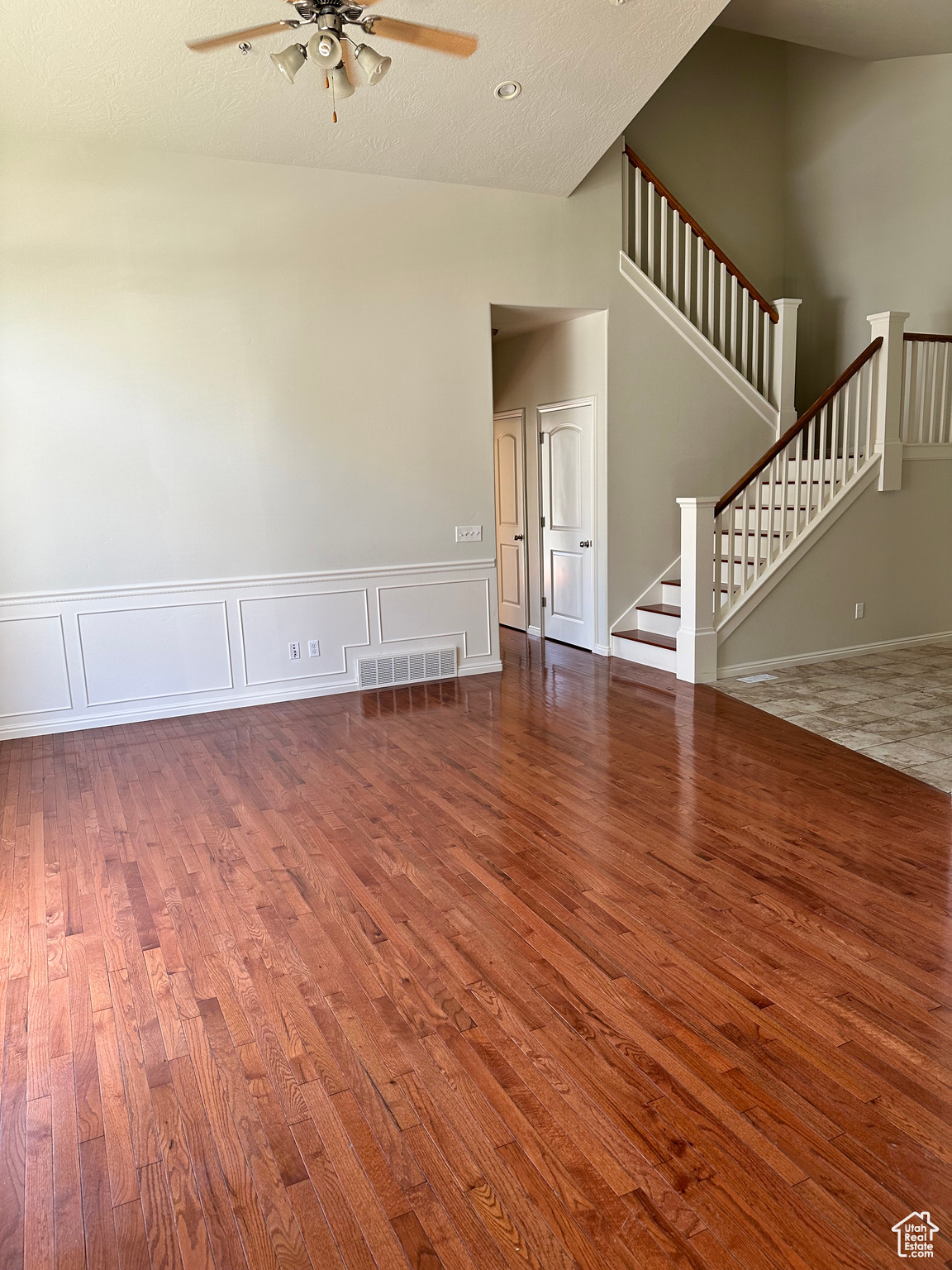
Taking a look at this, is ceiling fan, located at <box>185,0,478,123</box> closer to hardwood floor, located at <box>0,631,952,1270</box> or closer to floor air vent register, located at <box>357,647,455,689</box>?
hardwood floor, located at <box>0,631,952,1270</box>

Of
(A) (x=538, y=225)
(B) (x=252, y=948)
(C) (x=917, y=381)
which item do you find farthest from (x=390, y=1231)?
(C) (x=917, y=381)

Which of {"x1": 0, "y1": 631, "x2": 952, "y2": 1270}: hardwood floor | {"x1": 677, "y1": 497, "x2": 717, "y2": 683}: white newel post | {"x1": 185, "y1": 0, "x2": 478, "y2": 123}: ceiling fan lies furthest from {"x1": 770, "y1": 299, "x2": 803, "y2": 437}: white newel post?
{"x1": 185, "y1": 0, "x2": 478, "y2": 123}: ceiling fan

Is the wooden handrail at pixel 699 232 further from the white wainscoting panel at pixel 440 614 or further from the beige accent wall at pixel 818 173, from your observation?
the white wainscoting panel at pixel 440 614

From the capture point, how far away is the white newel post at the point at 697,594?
6020 millimetres

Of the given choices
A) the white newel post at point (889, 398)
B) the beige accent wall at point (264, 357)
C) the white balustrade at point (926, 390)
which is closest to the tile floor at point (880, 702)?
the white newel post at point (889, 398)

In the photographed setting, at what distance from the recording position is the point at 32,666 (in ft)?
17.8

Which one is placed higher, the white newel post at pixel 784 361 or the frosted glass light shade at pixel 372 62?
the frosted glass light shade at pixel 372 62

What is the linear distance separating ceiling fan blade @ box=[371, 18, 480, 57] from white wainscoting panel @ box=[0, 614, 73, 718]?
3956 millimetres

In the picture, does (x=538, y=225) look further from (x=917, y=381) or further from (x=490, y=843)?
(x=490, y=843)

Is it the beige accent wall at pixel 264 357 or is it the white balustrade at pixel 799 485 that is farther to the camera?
the white balustrade at pixel 799 485

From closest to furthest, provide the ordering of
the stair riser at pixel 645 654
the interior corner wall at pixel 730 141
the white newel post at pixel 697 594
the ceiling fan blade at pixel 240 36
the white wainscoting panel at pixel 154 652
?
1. the ceiling fan blade at pixel 240 36
2. the white wainscoting panel at pixel 154 652
3. the white newel post at pixel 697 594
4. the stair riser at pixel 645 654
5. the interior corner wall at pixel 730 141

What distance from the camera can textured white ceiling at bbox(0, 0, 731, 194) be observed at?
14.4 ft

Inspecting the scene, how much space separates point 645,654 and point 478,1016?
Answer: 4.74 m

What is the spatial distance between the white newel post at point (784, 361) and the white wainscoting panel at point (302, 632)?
4151 mm
